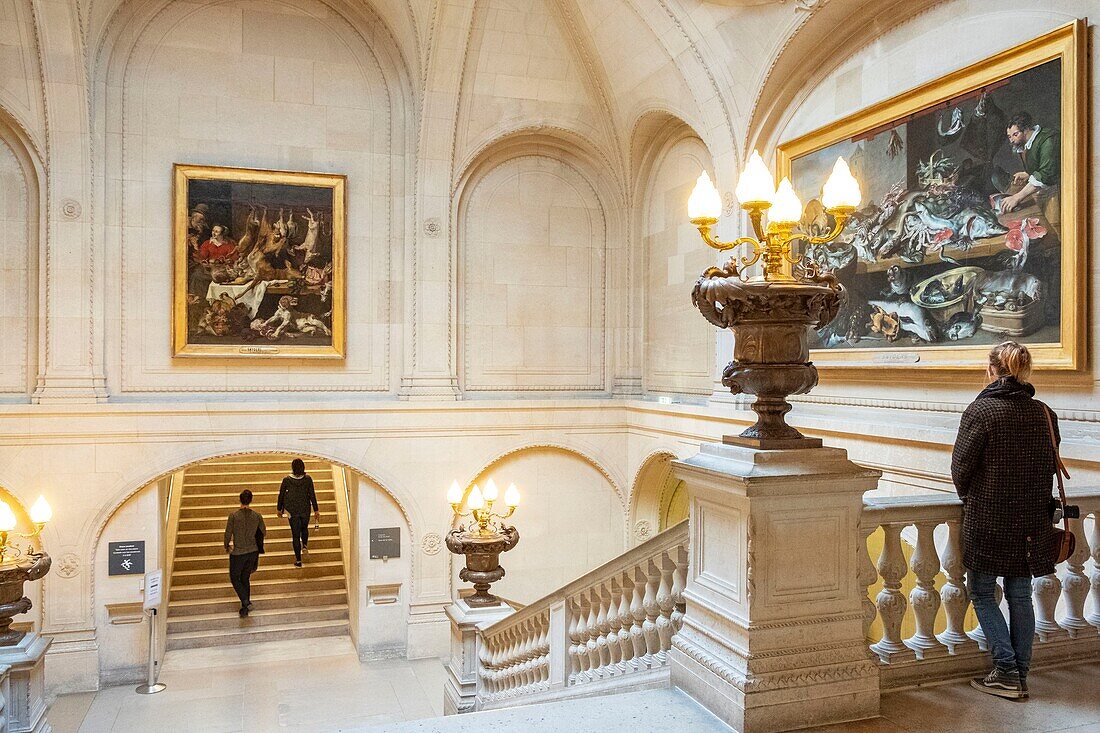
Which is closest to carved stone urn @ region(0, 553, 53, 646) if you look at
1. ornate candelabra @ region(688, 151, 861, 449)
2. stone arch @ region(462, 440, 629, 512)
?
stone arch @ region(462, 440, 629, 512)

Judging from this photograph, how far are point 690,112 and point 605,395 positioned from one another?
4428 millimetres

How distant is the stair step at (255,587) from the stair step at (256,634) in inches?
37.1

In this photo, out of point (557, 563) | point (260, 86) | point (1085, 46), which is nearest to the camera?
point (1085, 46)

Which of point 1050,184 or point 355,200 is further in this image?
point 355,200

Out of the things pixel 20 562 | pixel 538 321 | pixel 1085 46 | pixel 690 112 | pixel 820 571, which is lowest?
pixel 20 562

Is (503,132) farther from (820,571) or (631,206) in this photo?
(820,571)

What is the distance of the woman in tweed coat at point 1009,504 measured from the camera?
3.67 m

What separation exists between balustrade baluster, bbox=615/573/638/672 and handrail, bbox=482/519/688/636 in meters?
0.07

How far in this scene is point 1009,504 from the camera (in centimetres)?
369

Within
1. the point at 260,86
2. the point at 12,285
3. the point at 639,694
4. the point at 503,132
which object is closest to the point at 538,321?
the point at 503,132

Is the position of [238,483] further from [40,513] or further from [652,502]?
[652,502]

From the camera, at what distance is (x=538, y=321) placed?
1250cm

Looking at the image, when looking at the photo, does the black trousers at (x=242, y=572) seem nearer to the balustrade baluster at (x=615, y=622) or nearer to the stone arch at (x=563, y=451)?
the stone arch at (x=563, y=451)

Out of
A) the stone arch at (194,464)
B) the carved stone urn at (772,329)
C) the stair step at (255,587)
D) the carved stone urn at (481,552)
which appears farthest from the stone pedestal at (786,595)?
the stair step at (255,587)
